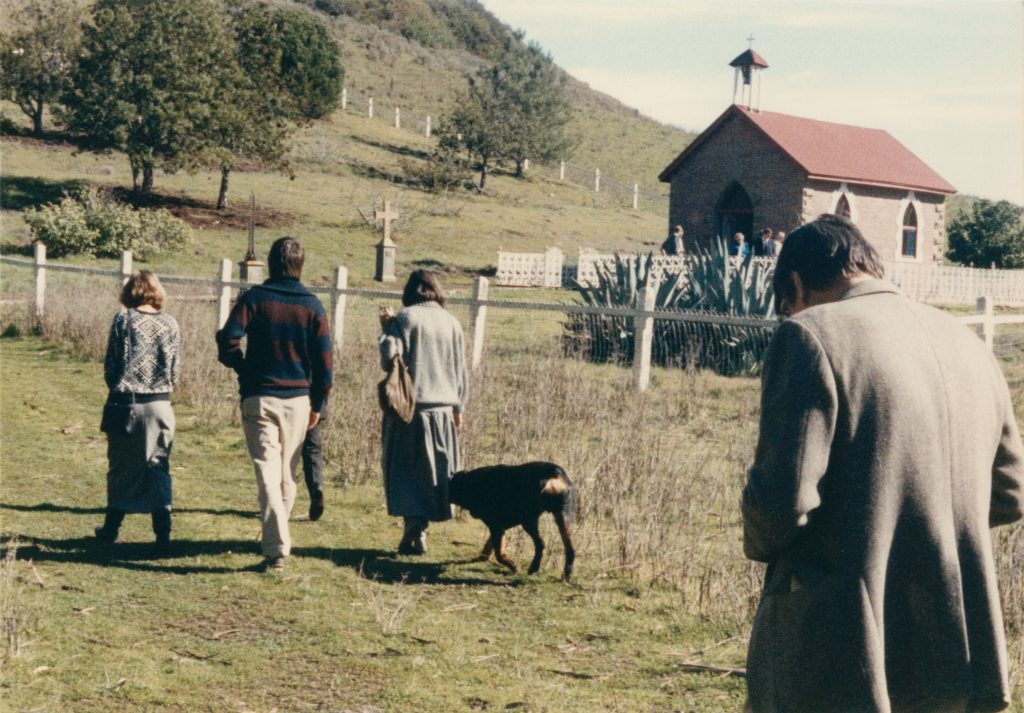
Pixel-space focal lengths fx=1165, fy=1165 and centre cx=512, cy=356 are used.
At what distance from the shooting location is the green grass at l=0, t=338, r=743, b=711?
16.9 ft

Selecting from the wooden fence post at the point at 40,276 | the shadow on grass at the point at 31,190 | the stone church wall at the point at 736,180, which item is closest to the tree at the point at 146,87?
the shadow on grass at the point at 31,190

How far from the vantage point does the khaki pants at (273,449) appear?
22.9 ft

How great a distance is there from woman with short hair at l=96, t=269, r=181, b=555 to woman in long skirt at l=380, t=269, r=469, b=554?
1397 millimetres

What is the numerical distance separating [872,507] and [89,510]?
718cm

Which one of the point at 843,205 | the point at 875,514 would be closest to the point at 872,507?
the point at 875,514

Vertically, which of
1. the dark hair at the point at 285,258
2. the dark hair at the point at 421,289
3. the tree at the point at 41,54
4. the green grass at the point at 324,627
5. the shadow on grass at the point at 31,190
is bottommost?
the green grass at the point at 324,627

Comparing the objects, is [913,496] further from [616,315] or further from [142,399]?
[616,315]

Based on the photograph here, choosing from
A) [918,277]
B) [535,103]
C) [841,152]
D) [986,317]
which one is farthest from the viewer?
[535,103]

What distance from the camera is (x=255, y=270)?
59.2 ft

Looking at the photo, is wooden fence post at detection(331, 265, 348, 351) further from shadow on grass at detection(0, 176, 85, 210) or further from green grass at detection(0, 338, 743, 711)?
shadow on grass at detection(0, 176, 85, 210)

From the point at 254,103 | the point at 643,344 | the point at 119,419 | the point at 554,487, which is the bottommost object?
the point at 554,487

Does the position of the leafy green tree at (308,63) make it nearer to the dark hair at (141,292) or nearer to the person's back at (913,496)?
the dark hair at (141,292)

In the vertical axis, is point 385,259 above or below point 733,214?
below

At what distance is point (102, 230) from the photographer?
32.1 m
